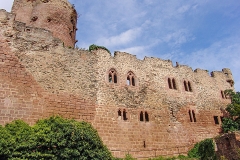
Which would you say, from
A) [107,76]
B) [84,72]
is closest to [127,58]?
A: [107,76]

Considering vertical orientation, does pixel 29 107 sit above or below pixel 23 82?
below

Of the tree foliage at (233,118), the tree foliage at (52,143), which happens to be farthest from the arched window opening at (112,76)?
the tree foliage at (233,118)

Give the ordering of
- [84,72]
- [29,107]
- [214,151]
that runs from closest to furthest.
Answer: [29,107] → [214,151] → [84,72]

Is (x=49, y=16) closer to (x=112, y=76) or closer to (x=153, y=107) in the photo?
(x=112, y=76)

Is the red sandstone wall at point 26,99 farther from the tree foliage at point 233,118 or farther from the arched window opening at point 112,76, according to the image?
the tree foliage at point 233,118

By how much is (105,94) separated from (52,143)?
20.8 ft

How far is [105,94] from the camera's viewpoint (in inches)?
691

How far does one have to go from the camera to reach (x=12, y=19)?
1673 cm

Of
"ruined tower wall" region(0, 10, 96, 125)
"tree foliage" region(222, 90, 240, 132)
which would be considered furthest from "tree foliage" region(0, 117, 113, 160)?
"tree foliage" region(222, 90, 240, 132)

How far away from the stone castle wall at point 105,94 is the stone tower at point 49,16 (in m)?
3.66

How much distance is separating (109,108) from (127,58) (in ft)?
15.7

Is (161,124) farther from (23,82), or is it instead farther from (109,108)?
(23,82)

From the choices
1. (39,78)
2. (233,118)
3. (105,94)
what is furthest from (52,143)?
(233,118)

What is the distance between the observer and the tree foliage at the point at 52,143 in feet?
37.7
